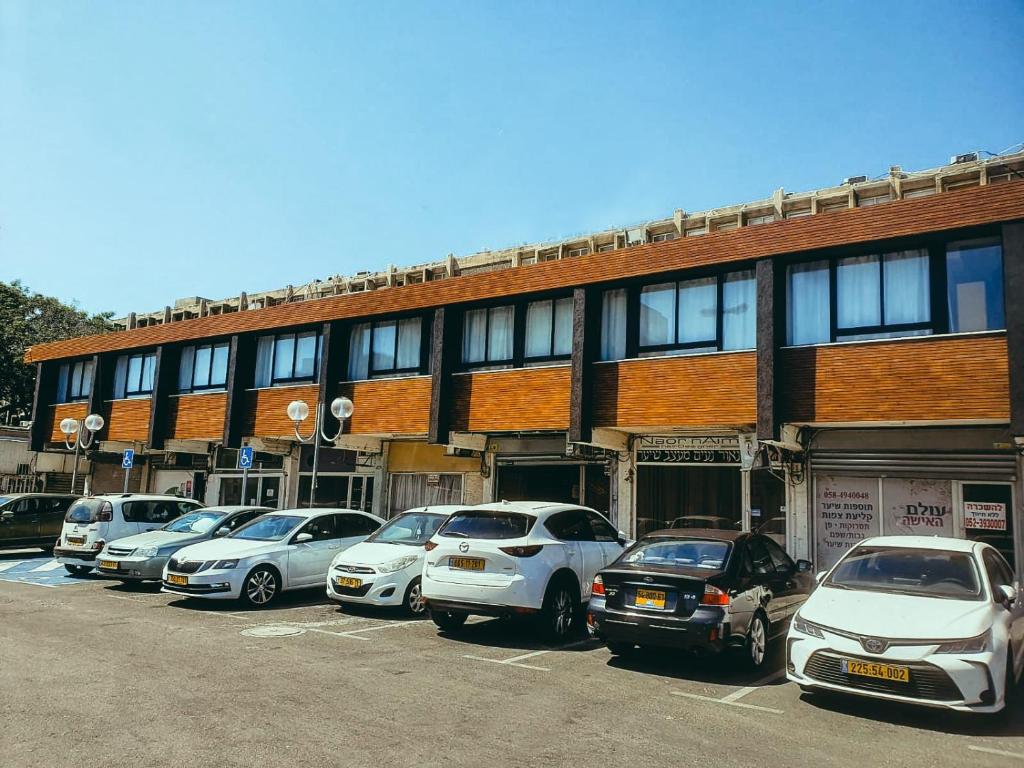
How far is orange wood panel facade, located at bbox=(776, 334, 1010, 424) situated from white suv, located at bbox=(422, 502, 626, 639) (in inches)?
240

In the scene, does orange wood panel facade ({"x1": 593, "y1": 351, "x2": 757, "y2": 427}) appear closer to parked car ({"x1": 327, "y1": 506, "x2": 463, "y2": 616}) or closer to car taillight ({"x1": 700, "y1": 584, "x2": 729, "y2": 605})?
parked car ({"x1": 327, "y1": 506, "x2": 463, "y2": 616})

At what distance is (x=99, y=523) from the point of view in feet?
53.3

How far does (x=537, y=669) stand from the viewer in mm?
8664

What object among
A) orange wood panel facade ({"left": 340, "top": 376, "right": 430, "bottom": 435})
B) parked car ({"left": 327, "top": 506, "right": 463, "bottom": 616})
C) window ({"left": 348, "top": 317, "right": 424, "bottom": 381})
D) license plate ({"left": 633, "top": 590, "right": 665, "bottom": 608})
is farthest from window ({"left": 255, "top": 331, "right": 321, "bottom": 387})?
license plate ({"left": 633, "top": 590, "right": 665, "bottom": 608})

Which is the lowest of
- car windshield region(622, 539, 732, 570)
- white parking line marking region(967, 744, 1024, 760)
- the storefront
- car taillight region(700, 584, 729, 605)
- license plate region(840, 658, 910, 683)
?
white parking line marking region(967, 744, 1024, 760)

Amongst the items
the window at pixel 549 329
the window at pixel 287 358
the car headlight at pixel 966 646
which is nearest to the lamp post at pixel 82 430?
the window at pixel 287 358

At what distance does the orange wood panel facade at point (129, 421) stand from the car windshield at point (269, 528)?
14.0 m

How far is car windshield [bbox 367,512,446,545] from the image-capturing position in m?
12.7

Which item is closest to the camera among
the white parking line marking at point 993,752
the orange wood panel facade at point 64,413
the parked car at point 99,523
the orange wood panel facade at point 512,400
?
the white parking line marking at point 993,752

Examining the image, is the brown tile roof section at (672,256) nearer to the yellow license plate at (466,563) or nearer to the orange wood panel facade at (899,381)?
the orange wood panel facade at (899,381)

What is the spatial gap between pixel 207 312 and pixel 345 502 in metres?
8.39

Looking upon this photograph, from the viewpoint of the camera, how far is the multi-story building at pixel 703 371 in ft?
45.9

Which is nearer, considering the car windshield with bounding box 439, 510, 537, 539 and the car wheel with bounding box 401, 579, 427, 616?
the car windshield with bounding box 439, 510, 537, 539

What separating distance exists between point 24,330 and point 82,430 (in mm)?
14154
